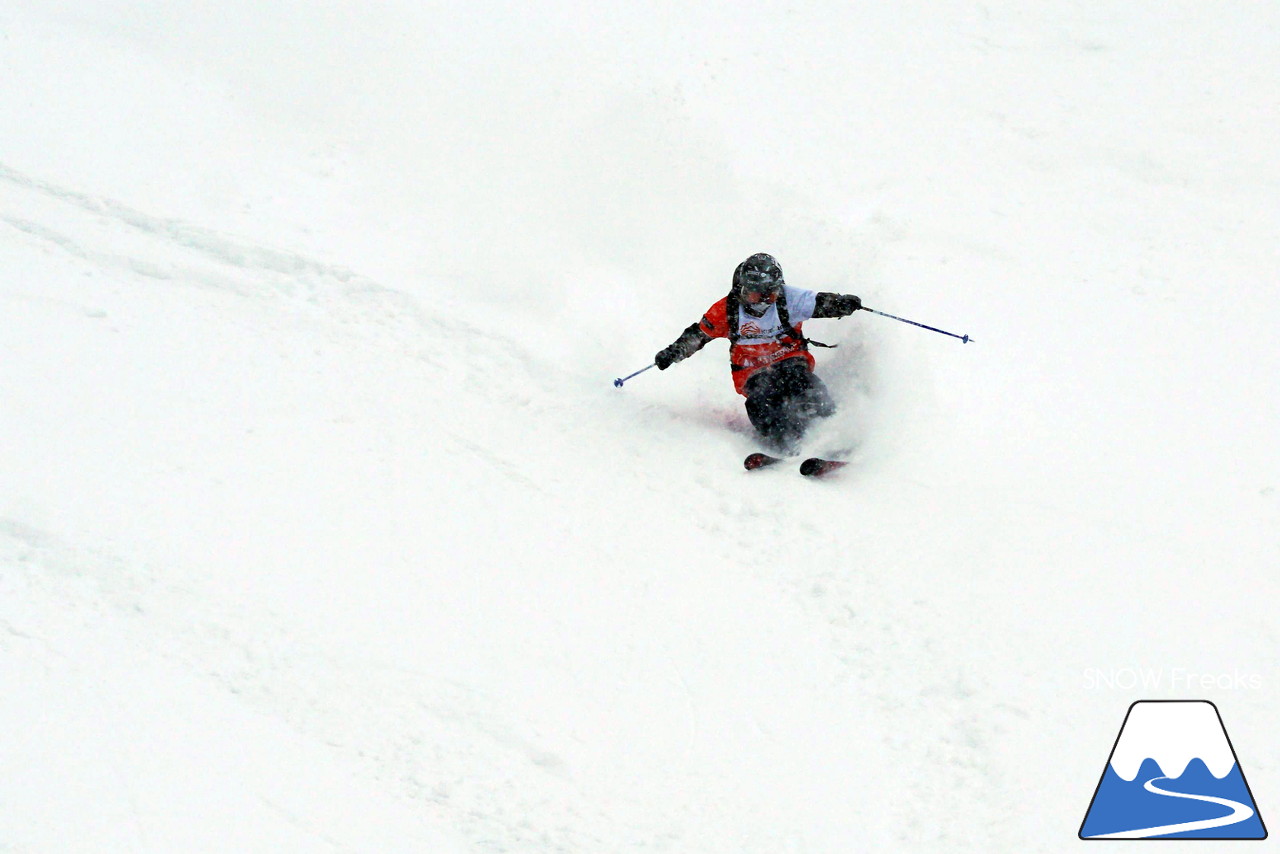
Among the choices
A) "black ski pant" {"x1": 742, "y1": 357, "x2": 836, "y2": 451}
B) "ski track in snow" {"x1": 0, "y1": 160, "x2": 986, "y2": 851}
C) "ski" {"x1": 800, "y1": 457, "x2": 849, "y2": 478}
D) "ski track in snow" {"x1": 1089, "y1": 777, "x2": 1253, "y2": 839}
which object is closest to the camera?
"ski track in snow" {"x1": 1089, "y1": 777, "x2": 1253, "y2": 839}

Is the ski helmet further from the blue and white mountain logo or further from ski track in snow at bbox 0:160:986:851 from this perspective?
the blue and white mountain logo

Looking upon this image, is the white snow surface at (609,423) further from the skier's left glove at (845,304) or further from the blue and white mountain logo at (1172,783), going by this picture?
the skier's left glove at (845,304)

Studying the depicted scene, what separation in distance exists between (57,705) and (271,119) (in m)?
6.28

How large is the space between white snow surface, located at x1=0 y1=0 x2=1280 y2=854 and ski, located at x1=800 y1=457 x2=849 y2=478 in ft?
0.42

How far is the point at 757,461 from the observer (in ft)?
22.5

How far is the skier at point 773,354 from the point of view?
6.99 meters

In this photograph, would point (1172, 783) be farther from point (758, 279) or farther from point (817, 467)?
point (758, 279)

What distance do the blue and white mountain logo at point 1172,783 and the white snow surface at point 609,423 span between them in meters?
0.11

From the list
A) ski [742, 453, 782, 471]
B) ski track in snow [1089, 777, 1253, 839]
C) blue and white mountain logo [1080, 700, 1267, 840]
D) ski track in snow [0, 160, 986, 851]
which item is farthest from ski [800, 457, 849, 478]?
ski track in snow [1089, 777, 1253, 839]

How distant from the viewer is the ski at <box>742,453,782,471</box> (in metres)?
6.85

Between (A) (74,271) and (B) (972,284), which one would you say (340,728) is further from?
(B) (972,284)

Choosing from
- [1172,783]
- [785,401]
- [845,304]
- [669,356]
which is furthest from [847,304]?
[1172,783]

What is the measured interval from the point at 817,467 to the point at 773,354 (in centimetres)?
94

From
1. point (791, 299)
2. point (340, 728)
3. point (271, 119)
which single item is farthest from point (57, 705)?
point (271, 119)
